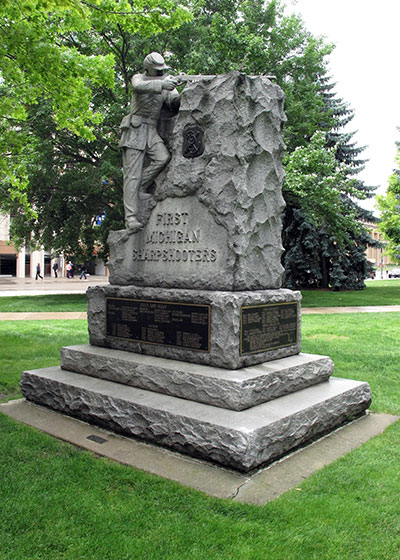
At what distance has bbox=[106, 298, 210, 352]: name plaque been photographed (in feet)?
16.7

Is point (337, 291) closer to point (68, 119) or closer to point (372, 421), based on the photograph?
point (68, 119)

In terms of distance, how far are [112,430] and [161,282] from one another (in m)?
1.76

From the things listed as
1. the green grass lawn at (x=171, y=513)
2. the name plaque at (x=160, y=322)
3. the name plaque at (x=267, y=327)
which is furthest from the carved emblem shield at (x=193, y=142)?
the green grass lawn at (x=171, y=513)

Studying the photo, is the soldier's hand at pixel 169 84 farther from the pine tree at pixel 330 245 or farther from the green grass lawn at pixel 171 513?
the pine tree at pixel 330 245

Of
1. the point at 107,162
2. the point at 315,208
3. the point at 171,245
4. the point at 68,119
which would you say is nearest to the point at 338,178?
the point at 315,208

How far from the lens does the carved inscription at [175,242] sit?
5410 mm

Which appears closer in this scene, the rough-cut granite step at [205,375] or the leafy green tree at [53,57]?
the rough-cut granite step at [205,375]

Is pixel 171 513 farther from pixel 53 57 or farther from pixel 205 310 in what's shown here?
pixel 53 57

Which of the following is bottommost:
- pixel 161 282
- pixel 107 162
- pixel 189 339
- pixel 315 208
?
pixel 189 339

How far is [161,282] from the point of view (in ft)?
18.9

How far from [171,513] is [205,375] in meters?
1.56

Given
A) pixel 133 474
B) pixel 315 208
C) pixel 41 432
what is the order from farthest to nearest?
pixel 315 208 → pixel 41 432 → pixel 133 474

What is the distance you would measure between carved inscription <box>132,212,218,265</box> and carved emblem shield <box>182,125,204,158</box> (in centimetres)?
70

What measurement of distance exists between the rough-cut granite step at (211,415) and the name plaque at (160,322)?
0.62m
